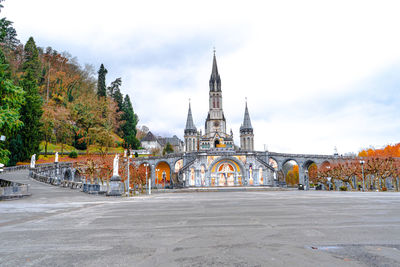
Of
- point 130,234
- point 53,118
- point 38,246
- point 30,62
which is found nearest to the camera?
point 38,246

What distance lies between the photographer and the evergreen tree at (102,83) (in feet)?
233

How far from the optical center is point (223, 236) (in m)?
5.00

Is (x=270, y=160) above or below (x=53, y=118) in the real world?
below

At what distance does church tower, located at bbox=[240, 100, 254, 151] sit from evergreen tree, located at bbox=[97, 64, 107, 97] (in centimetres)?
4164

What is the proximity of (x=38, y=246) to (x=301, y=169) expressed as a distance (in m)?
62.8

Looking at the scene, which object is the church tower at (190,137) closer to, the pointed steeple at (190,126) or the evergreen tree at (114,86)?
the pointed steeple at (190,126)

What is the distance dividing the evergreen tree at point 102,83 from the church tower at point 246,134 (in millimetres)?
41638

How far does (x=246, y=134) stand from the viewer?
3246 inches

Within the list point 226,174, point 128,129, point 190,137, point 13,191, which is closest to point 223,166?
point 226,174

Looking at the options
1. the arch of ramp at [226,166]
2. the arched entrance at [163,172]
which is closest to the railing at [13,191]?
the arch of ramp at [226,166]

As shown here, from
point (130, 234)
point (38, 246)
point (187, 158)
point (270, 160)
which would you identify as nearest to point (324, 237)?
point (130, 234)

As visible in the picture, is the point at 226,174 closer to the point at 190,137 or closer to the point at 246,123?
the point at 190,137

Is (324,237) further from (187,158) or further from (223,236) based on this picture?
(187,158)

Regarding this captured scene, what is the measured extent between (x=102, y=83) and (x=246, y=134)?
146 ft
